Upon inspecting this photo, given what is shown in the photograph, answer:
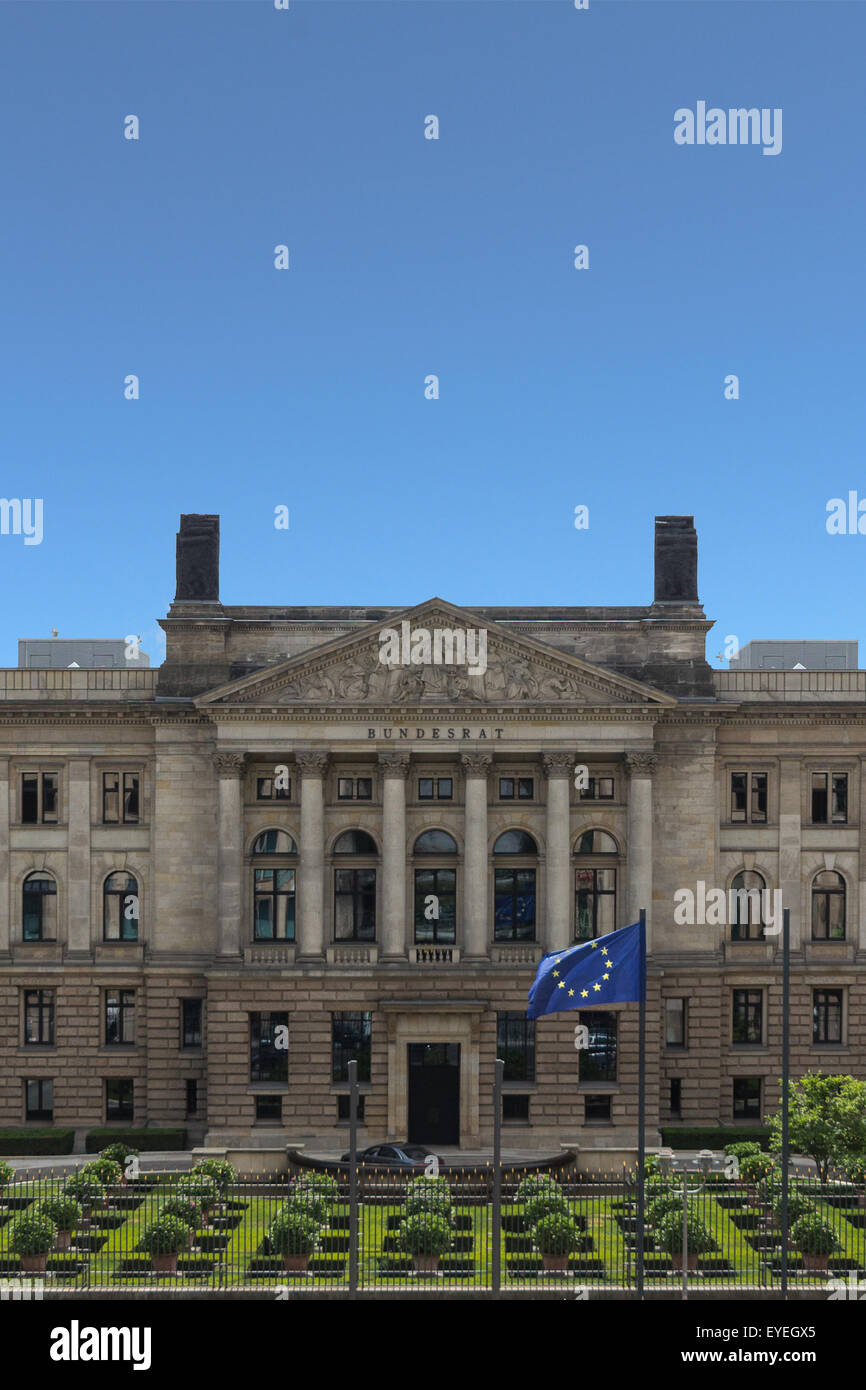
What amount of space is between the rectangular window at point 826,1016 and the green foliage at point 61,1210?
3390cm

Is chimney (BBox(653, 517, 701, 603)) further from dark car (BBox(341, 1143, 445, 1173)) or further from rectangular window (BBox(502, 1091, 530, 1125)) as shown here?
dark car (BBox(341, 1143, 445, 1173))

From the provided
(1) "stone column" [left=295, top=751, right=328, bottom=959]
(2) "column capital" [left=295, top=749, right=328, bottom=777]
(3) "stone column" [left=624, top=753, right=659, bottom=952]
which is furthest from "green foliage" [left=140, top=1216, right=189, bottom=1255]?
(3) "stone column" [left=624, top=753, right=659, bottom=952]

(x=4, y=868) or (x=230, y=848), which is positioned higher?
(x=230, y=848)

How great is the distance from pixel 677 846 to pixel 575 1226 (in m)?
23.4

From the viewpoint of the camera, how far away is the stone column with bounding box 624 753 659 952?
204ft

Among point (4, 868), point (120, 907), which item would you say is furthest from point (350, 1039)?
point (4, 868)

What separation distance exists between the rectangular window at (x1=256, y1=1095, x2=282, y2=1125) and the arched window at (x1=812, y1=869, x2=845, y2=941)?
23.9 meters

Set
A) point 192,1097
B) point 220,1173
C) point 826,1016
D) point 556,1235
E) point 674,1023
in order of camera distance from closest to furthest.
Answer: point 556,1235 → point 220,1173 → point 192,1097 → point 674,1023 → point 826,1016

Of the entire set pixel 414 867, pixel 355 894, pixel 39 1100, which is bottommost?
pixel 39 1100

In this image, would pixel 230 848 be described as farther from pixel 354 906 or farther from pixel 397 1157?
pixel 397 1157

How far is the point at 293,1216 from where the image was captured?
141 feet

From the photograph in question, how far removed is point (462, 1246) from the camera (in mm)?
44406

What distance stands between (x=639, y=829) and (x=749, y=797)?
6.15 m

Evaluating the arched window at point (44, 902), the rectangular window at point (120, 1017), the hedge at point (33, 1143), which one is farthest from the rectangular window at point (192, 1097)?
the arched window at point (44, 902)
